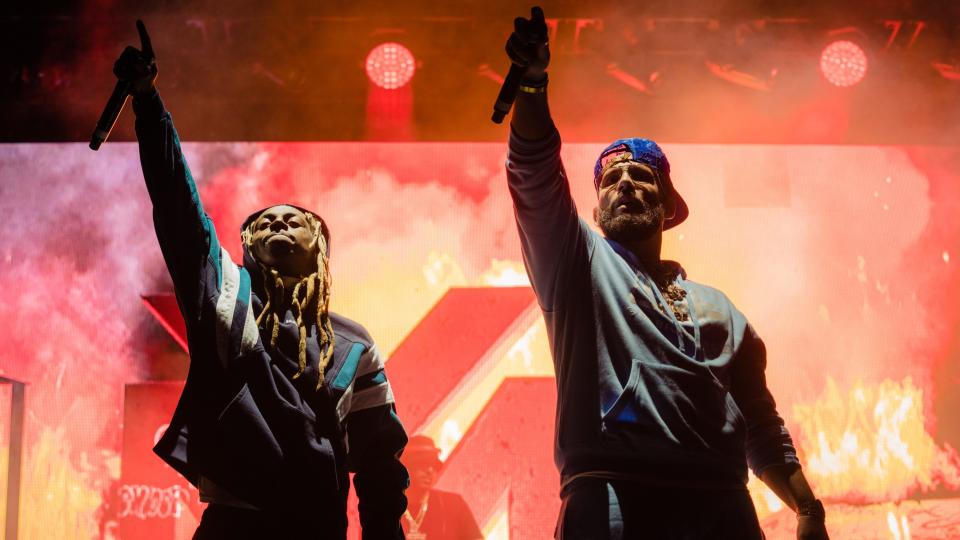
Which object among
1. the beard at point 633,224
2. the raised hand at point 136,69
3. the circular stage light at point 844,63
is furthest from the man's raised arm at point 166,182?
the circular stage light at point 844,63

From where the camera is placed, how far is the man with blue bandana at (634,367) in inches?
74.3

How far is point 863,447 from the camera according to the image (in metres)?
4.66

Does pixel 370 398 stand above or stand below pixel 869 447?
above

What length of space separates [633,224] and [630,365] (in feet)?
1.40

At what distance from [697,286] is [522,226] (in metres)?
0.52

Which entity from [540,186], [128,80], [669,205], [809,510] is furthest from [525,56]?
[809,510]

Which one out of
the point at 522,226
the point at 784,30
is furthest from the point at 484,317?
the point at 522,226

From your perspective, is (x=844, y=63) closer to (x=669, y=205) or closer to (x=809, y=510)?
(x=669, y=205)

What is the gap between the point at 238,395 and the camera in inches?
84.0

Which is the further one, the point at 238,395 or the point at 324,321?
the point at 324,321

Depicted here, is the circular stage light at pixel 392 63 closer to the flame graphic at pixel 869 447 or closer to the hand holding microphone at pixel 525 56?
the flame graphic at pixel 869 447

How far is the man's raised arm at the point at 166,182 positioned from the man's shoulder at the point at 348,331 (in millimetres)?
452

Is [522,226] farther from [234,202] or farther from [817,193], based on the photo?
[817,193]

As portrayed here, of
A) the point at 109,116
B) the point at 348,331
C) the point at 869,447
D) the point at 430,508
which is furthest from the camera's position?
the point at 869,447
